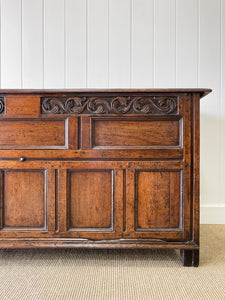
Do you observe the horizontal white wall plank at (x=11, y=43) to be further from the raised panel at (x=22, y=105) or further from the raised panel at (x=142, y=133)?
the raised panel at (x=142, y=133)

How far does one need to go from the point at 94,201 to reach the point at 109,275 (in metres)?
0.40

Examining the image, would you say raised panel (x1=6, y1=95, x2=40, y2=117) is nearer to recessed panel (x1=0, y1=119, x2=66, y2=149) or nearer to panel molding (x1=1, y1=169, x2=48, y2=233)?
recessed panel (x1=0, y1=119, x2=66, y2=149)

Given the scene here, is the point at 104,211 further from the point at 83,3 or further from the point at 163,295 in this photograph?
the point at 83,3

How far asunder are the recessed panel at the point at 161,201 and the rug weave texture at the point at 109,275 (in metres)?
0.25

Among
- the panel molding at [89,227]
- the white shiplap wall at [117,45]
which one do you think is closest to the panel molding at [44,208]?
the panel molding at [89,227]

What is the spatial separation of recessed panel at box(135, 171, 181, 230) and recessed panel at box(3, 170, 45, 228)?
600 mm

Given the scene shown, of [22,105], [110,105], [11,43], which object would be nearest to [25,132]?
[22,105]

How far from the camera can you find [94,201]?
138 centimetres

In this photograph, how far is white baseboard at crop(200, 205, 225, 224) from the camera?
2.04 meters

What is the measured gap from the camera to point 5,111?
4.47 feet

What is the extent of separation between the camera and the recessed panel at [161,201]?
1.36 meters

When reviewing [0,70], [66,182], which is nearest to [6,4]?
[0,70]

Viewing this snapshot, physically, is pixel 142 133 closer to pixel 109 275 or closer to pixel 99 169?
pixel 99 169

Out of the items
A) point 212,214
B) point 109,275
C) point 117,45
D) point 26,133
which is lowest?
point 109,275
